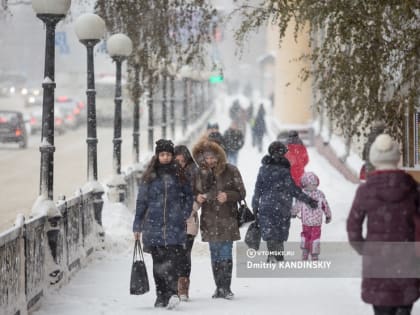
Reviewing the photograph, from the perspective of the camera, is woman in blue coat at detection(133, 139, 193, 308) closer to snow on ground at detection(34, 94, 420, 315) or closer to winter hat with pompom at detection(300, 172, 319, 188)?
snow on ground at detection(34, 94, 420, 315)

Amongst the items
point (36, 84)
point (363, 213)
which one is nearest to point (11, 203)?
point (363, 213)

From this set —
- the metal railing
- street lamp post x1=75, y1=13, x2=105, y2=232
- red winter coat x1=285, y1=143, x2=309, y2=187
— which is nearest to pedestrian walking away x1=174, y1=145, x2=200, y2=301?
the metal railing

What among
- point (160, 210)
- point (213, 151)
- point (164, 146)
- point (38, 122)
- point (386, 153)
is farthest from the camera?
point (38, 122)

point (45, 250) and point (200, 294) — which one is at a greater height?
point (45, 250)

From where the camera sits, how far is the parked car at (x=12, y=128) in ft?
144

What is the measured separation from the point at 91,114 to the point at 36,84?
3392 inches

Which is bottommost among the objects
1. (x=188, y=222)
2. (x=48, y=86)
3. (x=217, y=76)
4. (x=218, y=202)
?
(x=188, y=222)

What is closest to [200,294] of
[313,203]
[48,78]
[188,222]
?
[188,222]

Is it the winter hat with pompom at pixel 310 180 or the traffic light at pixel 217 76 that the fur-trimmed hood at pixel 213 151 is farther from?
the traffic light at pixel 217 76

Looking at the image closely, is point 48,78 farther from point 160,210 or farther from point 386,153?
point 386,153

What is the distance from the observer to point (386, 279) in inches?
277

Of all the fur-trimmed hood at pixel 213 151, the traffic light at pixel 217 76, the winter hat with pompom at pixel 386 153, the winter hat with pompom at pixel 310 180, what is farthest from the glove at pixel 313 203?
the winter hat with pompom at pixel 386 153

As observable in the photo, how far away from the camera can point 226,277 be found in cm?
1091

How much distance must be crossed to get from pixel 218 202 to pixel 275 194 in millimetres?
2613
